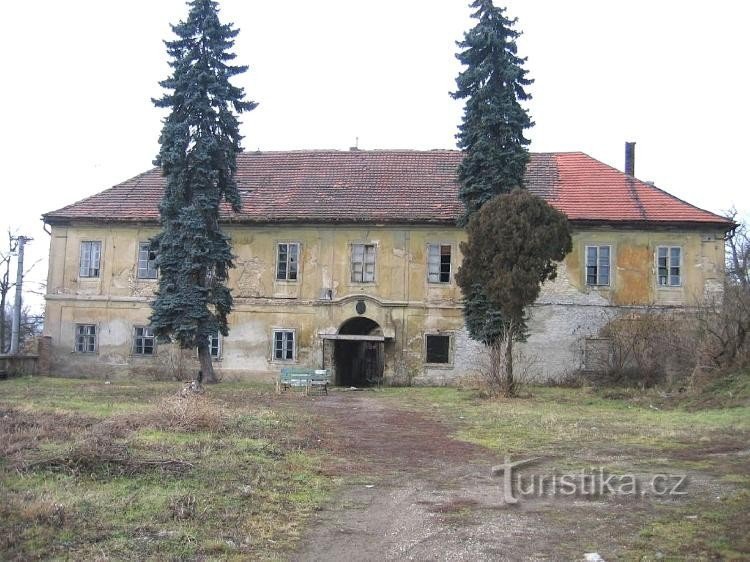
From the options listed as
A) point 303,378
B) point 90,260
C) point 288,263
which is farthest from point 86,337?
point 303,378

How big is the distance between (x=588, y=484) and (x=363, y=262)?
70.5 feet

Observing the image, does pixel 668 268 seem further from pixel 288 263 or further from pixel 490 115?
pixel 288 263

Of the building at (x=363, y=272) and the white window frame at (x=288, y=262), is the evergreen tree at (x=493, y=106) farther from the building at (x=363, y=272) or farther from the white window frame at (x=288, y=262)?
the white window frame at (x=288, y=262)

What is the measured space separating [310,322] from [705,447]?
1998 centimetres

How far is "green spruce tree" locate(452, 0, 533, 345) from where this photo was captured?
A: 25078 millimetres

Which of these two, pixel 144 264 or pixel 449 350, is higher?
pixel 144 264

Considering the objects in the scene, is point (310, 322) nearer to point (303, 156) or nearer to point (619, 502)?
point (303, 156)

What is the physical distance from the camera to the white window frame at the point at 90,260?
3122 centimetres

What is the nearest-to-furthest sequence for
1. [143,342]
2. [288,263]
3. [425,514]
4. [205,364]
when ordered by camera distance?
1. [425,514]
2. [205,364]
3. [288,263]
4. [143,342]

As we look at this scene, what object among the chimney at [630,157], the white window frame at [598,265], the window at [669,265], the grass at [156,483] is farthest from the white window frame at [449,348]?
the grass at [156,483]

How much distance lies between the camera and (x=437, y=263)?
29594 millimetres

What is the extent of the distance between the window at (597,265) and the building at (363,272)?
0.05 m

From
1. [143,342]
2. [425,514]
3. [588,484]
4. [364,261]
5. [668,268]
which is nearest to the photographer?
[425,514]

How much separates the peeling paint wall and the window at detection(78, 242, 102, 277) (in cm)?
24
